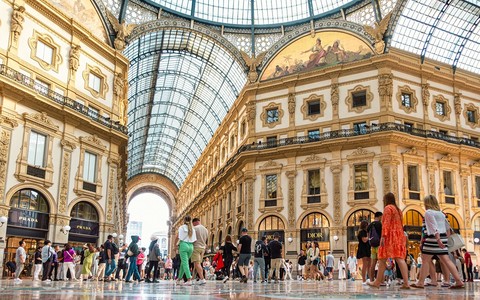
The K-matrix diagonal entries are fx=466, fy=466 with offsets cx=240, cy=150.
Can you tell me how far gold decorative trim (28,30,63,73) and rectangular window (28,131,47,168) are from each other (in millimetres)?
4218

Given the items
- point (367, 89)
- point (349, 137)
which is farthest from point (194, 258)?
point (367, 89)

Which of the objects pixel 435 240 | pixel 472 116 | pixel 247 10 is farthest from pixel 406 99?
pixel 435 240

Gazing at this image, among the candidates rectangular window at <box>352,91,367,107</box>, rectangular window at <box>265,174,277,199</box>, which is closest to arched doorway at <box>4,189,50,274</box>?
rectangular window at <box>265,174,277,199</box>

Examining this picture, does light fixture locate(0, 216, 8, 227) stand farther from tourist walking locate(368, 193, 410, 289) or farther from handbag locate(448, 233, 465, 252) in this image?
handbag locate(448, 233, 465, 252)

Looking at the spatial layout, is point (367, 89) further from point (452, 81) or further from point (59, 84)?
point (59, 84)

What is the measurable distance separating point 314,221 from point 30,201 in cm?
1981

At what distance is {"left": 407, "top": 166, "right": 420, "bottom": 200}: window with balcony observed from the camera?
3365 cm

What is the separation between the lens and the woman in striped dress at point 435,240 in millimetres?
9492

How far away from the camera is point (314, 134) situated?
36.9 metres

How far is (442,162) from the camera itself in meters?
35.0

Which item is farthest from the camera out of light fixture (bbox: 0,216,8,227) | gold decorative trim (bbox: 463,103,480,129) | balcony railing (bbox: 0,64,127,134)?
gold decorative trim (bbox: 463,103,480,129)

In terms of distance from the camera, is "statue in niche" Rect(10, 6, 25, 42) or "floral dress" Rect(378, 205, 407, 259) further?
"statue in niche" Rect(10, 6, 25, 42)

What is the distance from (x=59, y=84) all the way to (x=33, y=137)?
13.4 ft

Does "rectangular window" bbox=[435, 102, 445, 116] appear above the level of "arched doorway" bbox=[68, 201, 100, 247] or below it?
above
